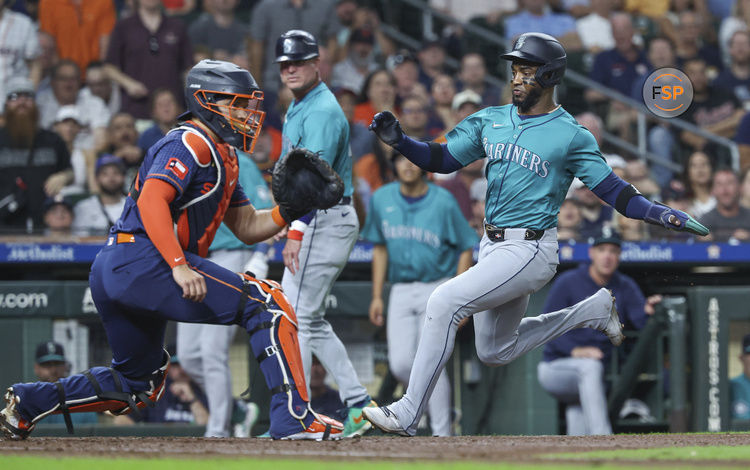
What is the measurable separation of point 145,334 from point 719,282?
502cm

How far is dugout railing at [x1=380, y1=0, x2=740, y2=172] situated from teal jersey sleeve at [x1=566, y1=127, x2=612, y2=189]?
5.85 metres

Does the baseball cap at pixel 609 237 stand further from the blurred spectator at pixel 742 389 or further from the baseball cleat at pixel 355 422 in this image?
the baseball cleat at pixel 355 422

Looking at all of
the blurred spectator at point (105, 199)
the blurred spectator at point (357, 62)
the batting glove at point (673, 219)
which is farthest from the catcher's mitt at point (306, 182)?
the blurred spectator at point (357, 62)

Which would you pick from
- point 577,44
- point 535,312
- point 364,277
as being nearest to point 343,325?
point 364,277

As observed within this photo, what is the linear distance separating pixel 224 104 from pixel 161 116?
4.85m

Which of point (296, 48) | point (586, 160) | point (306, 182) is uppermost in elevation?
point (296, 48)

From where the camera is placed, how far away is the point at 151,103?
33.3 ft

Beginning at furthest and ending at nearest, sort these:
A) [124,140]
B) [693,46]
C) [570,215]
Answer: [693,46] → [124,140] → [570,215]

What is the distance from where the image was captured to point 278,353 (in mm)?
4871

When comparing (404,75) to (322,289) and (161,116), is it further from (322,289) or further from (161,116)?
(322,289)

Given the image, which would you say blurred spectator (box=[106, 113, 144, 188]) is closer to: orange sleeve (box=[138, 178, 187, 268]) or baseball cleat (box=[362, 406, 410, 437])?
orange sleeve (box=[138, 178, 187, 268])

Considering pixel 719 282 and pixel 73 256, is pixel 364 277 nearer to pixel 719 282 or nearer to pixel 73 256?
pixel 73 256

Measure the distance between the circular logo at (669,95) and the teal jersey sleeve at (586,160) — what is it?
5.15ft

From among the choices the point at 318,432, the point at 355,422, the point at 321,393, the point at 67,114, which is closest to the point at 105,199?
the point at 67,114
